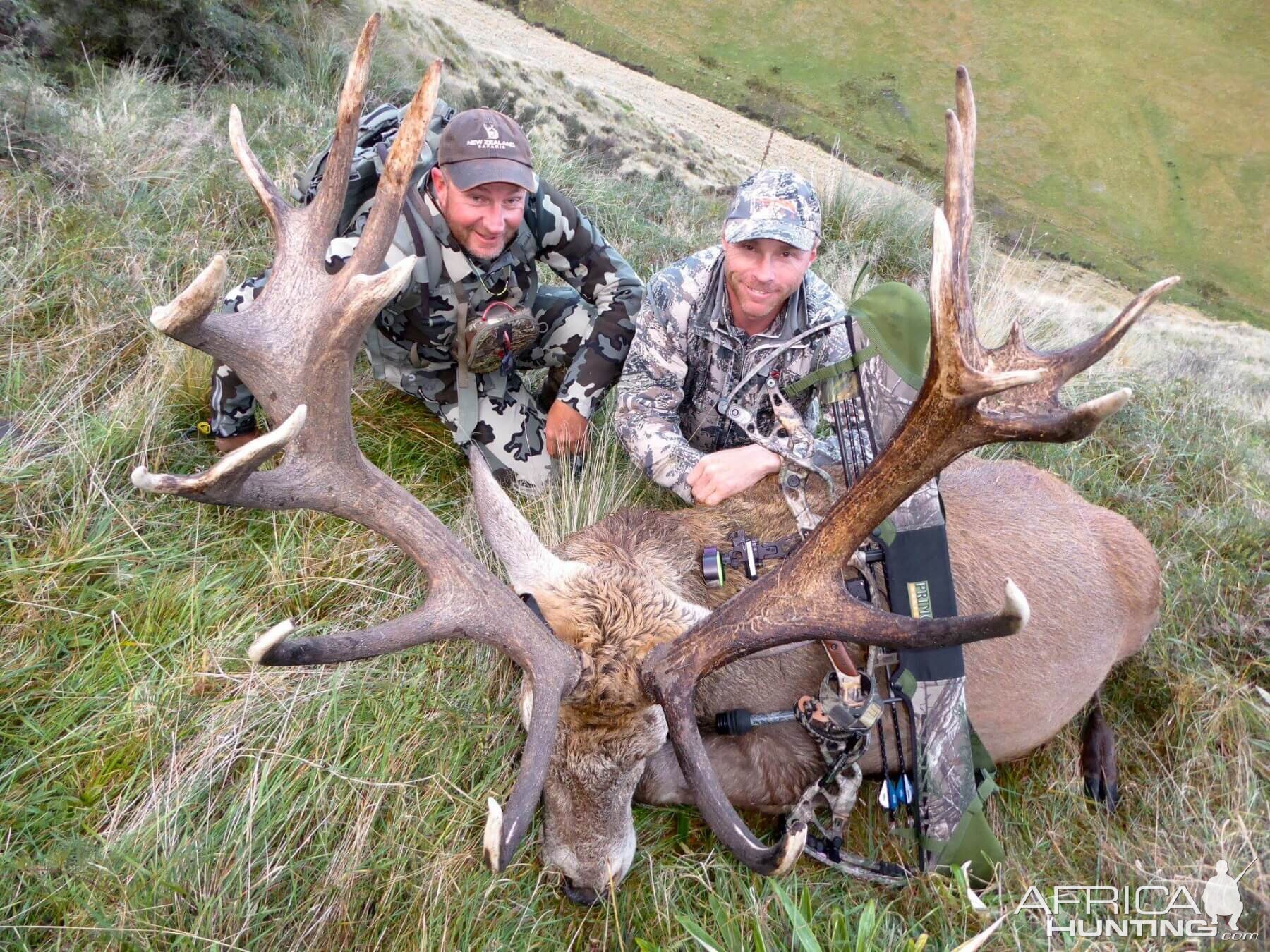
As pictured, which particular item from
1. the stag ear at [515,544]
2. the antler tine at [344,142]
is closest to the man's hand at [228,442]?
the stag ear at [515,544]

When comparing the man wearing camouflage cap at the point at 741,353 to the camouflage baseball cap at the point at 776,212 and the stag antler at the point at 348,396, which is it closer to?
the camouflage baseball cap at the point at 776,212

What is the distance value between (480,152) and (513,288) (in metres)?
0.89

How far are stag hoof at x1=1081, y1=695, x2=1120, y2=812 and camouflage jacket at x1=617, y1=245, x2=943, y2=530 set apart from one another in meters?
1.97

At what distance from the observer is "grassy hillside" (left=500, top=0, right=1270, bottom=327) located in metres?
33.5

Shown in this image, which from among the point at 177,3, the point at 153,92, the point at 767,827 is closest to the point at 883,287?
the point at 767,827

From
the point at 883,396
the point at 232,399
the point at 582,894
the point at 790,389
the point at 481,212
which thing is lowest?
the point at 582,894

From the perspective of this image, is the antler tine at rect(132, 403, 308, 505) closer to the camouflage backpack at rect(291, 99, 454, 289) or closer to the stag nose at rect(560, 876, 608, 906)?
the stag nose at rect(560, 876, 608, 906)

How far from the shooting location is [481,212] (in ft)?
13.3

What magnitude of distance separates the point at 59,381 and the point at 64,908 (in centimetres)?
254

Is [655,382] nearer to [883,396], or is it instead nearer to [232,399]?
[883,396]

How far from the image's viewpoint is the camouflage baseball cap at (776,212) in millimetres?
3574

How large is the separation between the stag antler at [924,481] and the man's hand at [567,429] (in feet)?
7.06

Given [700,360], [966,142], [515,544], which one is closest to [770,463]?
[700,360]

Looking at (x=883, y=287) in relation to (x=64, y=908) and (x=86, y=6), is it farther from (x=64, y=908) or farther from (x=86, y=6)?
(x=86, y=6)
